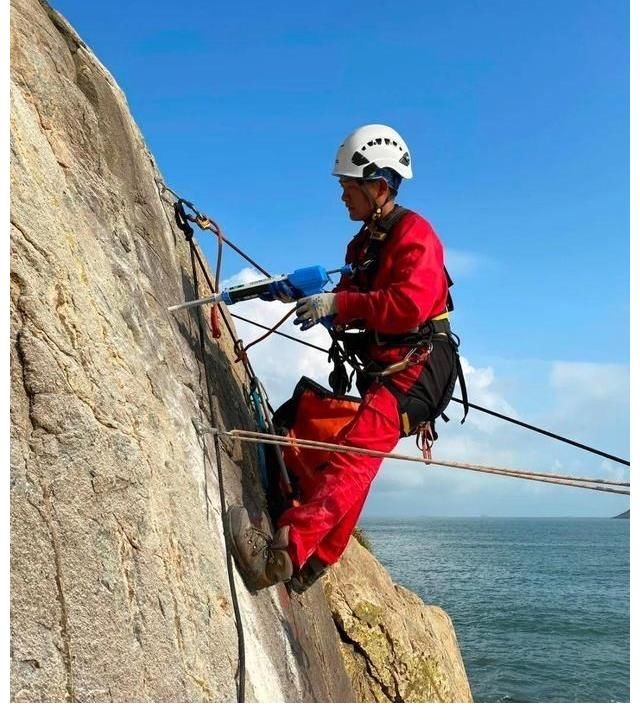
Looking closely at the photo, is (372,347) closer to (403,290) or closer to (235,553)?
(403,290)

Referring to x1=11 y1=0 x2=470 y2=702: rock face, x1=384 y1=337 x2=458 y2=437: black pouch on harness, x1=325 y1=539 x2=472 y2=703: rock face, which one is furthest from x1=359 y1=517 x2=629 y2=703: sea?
x1=11 y1=0 x2=470 y2=702: rock face

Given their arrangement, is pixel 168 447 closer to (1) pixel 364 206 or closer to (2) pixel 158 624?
(2) pixel 158 624

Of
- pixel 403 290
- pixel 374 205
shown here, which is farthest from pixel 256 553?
pixel 374 205

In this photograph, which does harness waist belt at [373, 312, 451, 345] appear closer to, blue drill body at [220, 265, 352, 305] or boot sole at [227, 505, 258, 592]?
blue drill body at [220, 265, 352, 305]

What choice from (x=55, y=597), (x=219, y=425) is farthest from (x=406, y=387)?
(x=55, y=597)

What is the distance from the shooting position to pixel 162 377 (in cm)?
493

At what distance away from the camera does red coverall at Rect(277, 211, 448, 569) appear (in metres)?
5.64

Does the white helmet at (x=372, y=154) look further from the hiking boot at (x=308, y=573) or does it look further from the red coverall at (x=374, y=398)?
the hiking boot at (x=308, y=573)

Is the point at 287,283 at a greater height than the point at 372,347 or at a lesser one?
greater

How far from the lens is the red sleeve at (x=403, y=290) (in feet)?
18.7

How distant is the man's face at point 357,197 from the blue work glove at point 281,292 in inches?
47.4

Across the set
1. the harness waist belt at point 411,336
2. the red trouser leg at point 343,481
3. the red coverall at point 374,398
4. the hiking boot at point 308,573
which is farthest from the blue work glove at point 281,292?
the hiking boot at point 308,573

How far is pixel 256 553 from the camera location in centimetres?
529

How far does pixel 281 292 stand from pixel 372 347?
37.6 inches
